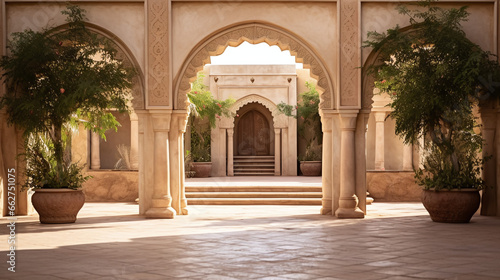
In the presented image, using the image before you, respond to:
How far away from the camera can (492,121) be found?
36.1 feet

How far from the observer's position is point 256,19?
36.3ft

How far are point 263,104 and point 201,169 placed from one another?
13.2ft

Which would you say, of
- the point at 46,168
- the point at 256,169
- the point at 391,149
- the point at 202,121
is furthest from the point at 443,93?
→ the point at 202,121

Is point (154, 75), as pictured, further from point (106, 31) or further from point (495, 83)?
point (495, 83)

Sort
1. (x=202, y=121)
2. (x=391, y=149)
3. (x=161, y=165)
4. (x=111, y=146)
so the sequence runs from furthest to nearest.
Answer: (x=202, y=121) → (x=111, y=146) → (x=391, y=149) → (x=161, y=165)

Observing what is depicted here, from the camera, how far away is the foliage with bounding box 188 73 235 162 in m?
21.0

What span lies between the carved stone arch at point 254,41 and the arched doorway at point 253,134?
47.6ft

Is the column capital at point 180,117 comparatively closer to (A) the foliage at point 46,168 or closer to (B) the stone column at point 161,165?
(B) the stone column at point 161,165

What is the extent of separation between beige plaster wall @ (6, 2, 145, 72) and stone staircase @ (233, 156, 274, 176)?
12793mm

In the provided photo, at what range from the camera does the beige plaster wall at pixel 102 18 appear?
1092 centimetres

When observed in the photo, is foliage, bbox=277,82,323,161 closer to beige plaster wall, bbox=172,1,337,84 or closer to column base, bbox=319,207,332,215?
column base, bbox=319,207,332,215

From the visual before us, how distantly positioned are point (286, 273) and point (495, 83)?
258 inches

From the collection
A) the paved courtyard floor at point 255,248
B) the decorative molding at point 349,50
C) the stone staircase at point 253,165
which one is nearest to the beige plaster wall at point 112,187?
the paved courtyard floor at point 255,248

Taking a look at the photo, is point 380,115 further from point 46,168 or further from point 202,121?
point 46,168
